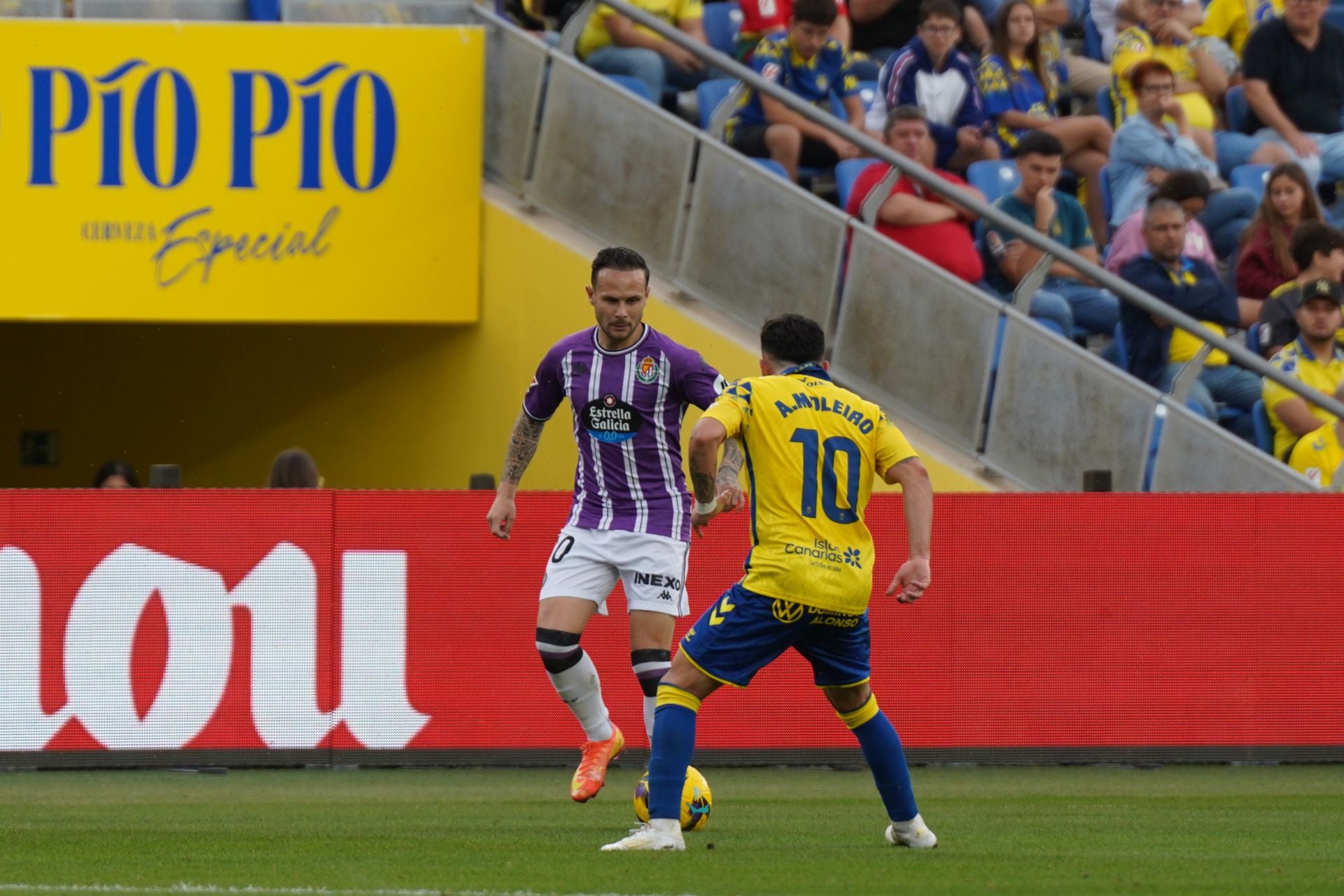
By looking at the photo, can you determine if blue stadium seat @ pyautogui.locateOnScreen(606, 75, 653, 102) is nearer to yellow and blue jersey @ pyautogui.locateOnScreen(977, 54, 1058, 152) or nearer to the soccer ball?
yellow and blue jersey @ pyautogui.locateOnScreen(977, 54, 1058, 152)

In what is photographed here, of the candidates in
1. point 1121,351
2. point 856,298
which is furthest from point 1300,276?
point 856,298

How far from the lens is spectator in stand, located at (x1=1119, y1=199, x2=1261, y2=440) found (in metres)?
12.7

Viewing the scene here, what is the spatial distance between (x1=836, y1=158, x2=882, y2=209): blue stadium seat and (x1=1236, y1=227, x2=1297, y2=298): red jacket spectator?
2.81m

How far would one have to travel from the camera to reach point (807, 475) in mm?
6855

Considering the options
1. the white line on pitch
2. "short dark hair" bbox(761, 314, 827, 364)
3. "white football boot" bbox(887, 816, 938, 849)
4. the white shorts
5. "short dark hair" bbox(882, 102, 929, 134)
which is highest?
"short dark hair" bbox(882, 102, 929, 134)

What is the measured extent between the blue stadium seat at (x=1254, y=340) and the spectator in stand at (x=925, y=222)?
1881 mm

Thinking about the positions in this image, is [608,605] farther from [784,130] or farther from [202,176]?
[202,176]

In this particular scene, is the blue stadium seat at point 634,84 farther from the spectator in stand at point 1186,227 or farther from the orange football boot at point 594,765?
the orange football boot at point 594,765

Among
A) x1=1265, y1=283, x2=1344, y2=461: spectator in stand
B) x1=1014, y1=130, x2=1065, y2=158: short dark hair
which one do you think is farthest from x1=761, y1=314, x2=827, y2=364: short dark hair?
x1=1014, y1=130, x2=1065, y2=158: short dark hair

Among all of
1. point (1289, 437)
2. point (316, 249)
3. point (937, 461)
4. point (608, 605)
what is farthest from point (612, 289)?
point (316, 249)

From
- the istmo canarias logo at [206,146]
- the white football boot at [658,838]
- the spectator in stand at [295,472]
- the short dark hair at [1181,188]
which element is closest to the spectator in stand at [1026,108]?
the short dark hair at [1181,188]

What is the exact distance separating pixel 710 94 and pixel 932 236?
195 cm

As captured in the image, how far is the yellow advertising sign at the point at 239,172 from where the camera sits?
1426cm

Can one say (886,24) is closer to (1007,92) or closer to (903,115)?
(1007,92)
